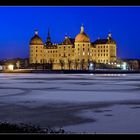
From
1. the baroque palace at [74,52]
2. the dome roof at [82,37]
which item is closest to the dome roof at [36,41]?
the baroque palace at [74,52]

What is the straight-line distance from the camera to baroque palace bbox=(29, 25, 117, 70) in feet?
329

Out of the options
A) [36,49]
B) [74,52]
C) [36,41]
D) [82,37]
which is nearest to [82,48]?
[74,52]

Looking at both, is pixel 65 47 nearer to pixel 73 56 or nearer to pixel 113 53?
pixel 73 56

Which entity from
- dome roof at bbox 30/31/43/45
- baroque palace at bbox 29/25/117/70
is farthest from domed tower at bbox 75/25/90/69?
dome roof at bbox 30/31/43/45

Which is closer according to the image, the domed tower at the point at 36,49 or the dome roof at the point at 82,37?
the dome roof at the point at 82,37

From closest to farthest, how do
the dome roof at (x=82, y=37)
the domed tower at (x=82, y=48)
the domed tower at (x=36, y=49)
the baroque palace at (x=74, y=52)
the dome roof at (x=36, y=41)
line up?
the baroque palace at (x=74, y=52) < the domed tower at (x=82, y=48) < the dome roof at (x=82, y=37) < the domed tower at (x=36, y=49) < the dome roof at (x=36, y=41)

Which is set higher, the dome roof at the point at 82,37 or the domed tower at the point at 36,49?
the dome roof at the point at 82,37

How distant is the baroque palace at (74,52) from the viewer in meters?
100

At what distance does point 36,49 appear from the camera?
4136 inches

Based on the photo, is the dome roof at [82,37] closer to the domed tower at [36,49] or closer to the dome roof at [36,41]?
the domed tower at [36,49]

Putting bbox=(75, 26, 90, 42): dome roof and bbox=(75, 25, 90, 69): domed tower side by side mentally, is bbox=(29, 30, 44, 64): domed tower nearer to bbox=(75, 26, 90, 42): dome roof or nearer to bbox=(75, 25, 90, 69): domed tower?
bbox=(75, 25, 90, 69): domed tower

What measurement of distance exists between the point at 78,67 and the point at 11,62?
982 inches
